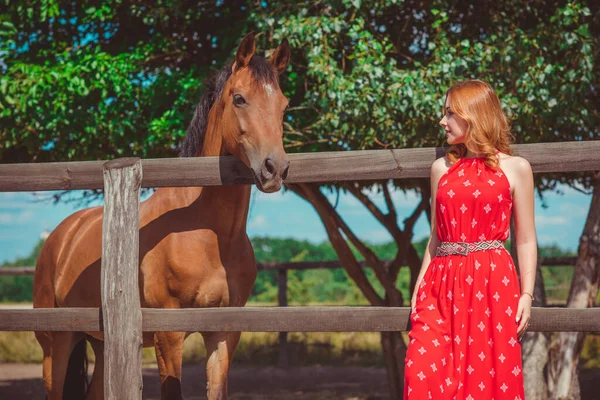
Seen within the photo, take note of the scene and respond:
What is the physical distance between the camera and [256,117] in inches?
163

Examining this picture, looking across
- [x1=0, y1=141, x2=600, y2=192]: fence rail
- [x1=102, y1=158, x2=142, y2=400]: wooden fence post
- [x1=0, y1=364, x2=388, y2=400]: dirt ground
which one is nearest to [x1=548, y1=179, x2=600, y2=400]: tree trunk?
[x1=0, y1=364, x2=388, y2=400]: dirt ground

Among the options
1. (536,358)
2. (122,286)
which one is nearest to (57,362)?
(122,286)

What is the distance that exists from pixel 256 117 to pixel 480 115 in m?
1.33

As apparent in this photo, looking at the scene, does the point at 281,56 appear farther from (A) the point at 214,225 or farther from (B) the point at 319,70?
(B) the point at 319,70

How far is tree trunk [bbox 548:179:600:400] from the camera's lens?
8.56 metres

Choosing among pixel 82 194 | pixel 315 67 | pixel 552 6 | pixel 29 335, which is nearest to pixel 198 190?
pixel 315 67

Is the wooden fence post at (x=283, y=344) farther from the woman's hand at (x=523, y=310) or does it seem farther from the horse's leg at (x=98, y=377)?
the woman's hand at (x=523, y=310)

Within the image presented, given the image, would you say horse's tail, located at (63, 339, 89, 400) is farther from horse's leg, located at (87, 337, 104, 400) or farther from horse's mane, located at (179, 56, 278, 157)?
horse's mane, located at (179, 56, 278, 157)

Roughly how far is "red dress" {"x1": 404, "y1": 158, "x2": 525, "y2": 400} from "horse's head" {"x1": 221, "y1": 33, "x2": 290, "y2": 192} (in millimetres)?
942

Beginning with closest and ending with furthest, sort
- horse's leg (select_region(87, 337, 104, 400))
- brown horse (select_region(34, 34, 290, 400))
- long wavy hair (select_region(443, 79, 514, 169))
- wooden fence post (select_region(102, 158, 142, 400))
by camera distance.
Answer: long wavy hair (select_region(443, 79, 514, 169))
wooden fence post (select_region(102, 158, 142, 400))
brown horse (select_region(34, 34, 290, 400))
horse's leg (select_region(87, 337, 104, 400))

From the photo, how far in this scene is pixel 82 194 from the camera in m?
10.4

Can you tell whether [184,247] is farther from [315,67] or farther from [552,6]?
[552,6]

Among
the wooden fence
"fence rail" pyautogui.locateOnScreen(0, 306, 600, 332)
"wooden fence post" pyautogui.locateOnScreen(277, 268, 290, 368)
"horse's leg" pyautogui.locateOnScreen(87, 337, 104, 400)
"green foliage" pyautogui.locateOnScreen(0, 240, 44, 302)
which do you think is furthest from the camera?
"green foliage" pyautogui.locateOnScreen(0, 240, 44, 302)

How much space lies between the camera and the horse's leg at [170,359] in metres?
4.42
